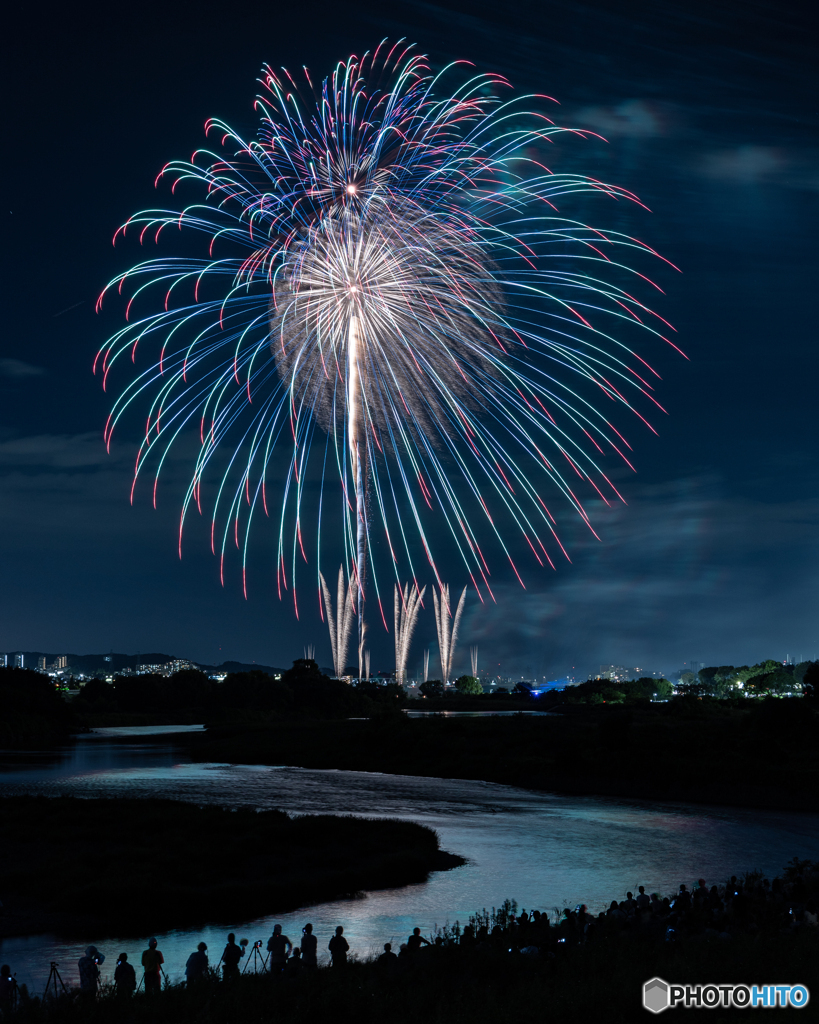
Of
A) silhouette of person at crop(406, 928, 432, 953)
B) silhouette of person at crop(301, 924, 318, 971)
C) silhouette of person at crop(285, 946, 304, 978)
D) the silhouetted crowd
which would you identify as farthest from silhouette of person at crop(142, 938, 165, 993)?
silhouette of person at crop(406, 928, 432, 953)

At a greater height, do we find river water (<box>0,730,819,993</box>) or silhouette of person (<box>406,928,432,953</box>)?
silhouette of person (<box>406,928,432,953</box>)

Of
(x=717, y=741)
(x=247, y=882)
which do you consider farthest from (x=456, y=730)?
(x=247, y=882)

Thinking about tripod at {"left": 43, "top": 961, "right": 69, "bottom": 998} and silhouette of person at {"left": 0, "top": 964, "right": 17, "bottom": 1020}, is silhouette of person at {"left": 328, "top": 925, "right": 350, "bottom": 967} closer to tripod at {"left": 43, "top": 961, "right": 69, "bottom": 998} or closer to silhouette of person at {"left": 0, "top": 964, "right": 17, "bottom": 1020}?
tripod at {"left": 43, "top": 961, "right": 69, "bottom": 998}

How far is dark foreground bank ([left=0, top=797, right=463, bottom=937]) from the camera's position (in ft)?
96.0

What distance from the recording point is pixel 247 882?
32719 mm

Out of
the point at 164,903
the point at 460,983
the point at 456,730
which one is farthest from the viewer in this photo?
the point at 456,730

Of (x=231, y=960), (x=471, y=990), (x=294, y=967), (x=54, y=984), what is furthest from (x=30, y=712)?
(x=471, y=990)

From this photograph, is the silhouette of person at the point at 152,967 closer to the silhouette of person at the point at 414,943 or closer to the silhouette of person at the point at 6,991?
the silhouette of person at the point at 6,991

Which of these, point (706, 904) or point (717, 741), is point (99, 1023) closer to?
point (706, 904)

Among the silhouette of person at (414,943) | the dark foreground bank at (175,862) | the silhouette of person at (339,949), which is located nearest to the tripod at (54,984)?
the silhouette of person at (339,949)

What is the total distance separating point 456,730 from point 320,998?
76871 millimetres

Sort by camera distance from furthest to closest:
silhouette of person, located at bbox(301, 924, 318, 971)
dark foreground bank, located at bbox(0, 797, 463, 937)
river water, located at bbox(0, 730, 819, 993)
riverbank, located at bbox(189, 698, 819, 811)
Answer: riverbank, located at bbox(189, 698, 819, 811) → dark foreground bank, located at bbox(0, 797, 463, 937) → river water, located at bbox(0, 730, 819, 993) → silhouette of person, located at bbox(301, 924, 318, 971)
